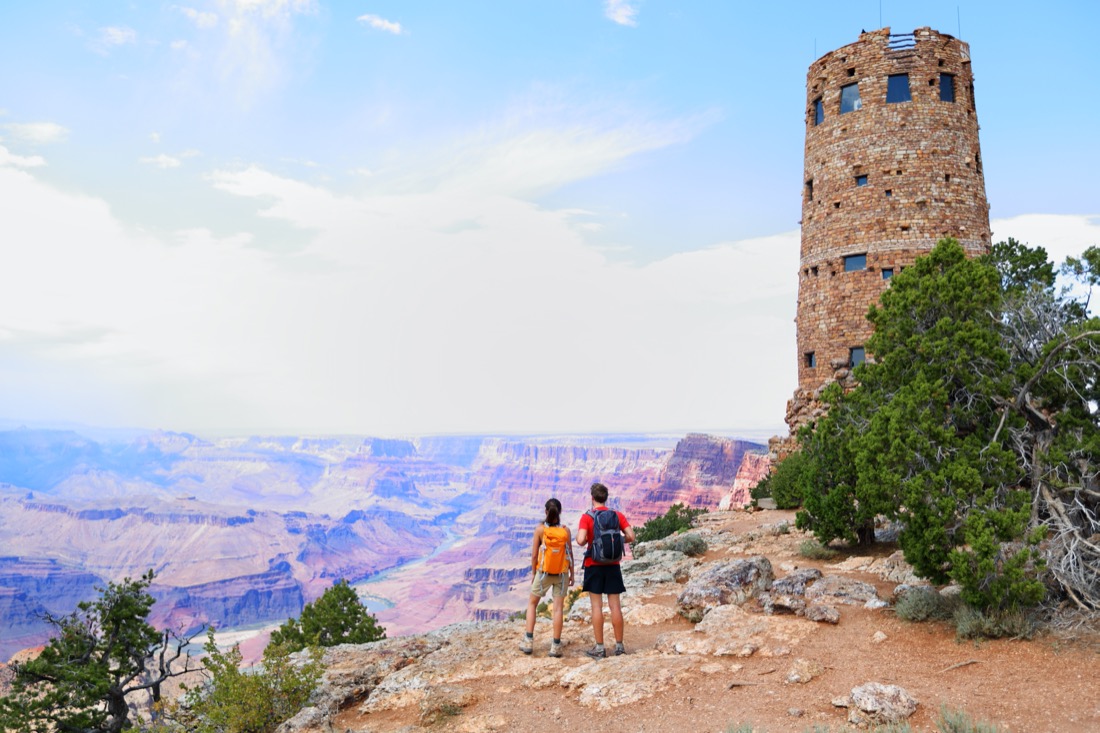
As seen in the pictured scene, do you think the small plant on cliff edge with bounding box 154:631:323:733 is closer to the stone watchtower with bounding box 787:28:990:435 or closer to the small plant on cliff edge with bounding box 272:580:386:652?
the small plant on cliff edge with bounding box 272:580:386:652

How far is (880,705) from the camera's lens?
7.89 m

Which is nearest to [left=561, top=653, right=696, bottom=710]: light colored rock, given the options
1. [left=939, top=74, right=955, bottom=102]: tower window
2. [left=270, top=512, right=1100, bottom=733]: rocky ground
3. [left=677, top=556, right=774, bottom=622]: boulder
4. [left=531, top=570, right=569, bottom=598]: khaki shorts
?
[left=270, top=512, right=1100, bottom=733]: rocky ground

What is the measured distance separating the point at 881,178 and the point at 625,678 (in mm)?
26423

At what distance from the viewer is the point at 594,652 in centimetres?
1062

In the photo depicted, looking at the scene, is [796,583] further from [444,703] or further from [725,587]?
[444,703]

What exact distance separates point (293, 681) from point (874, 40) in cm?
3246

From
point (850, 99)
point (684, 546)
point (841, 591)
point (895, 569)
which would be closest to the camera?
point (841, 591)

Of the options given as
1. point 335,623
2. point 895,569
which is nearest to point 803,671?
point 895,569

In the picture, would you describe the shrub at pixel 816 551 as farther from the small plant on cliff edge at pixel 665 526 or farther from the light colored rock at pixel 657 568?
the small plant on cliff edge at pixel 665 526

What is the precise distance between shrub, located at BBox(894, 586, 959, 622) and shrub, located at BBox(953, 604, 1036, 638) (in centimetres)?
67

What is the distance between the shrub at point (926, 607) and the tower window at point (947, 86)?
84.1 feet

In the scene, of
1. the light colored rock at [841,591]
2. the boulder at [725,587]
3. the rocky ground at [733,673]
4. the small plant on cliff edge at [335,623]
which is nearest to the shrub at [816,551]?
the rocky ground at [733,673]

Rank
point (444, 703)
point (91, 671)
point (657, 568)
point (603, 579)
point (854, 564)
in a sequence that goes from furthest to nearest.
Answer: point (91, 671) → point (657, 568) → point (854, 564) → point (603, 579) → point (444, 703)

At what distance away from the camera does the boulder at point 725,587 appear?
1320cm
